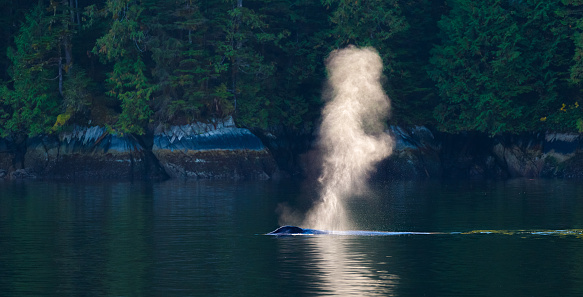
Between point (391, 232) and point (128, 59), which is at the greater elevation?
point (128, 59)

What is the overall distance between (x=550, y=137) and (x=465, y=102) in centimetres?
793

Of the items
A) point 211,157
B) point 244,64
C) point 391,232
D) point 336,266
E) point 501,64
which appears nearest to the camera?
point 336,266

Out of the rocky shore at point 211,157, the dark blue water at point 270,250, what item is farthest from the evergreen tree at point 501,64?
the dark blue water at point 270,250

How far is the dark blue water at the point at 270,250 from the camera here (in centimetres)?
2209

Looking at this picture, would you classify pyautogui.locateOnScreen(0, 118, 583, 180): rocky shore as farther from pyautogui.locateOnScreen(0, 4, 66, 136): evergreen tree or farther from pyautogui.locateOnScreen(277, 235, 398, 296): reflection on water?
pyautogui.locateOnScreen(277, 235, 398, 296): reflection on water

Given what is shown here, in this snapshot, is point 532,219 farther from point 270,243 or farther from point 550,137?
point 550,137

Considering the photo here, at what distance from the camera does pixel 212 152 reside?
2918 inches

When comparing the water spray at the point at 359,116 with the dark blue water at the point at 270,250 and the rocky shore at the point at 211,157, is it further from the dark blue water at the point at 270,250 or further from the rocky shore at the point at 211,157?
the dark blue water at the point at 270,250

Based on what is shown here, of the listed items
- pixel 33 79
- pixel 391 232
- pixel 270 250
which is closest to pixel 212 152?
pixel 33 79

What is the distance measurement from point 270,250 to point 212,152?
4608cm

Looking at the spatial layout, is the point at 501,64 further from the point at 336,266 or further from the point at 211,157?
the point at 336,266

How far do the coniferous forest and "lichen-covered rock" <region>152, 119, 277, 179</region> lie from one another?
4.98 ft

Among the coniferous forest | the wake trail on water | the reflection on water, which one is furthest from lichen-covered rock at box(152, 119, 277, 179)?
the reflection on water

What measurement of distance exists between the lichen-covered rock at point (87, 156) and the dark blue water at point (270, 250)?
2444cm
